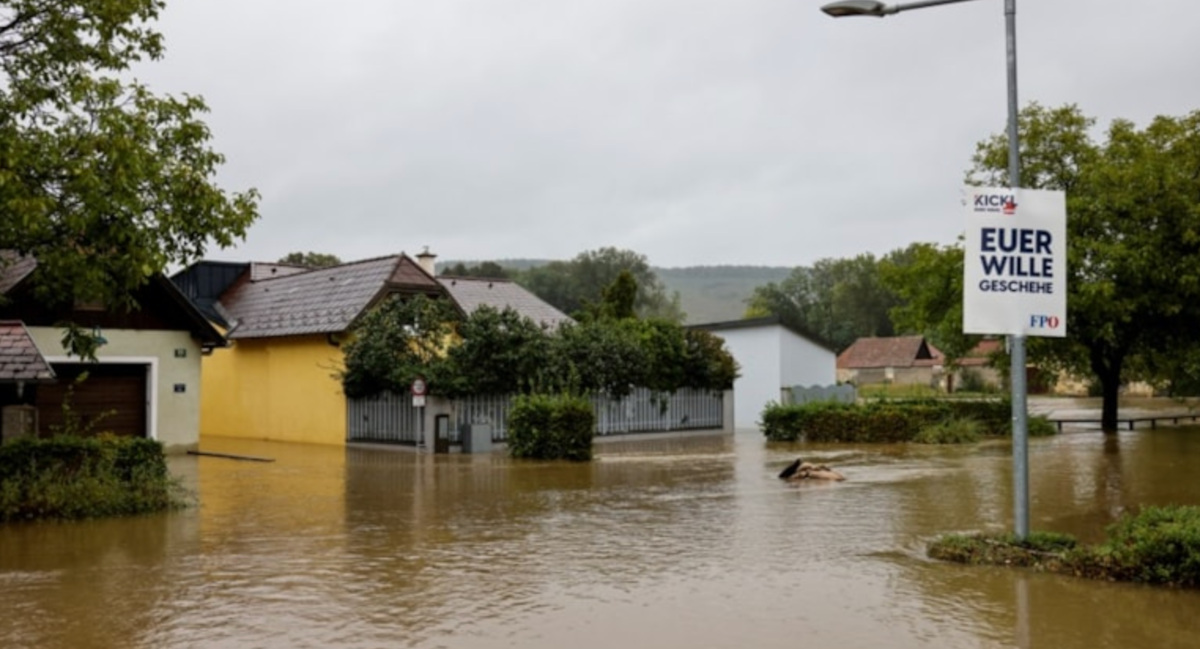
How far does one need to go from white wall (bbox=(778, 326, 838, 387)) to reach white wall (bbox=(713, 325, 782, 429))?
332 millimetres

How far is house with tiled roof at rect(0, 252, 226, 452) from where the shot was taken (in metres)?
23.7

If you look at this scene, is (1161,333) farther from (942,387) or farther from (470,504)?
(942,387)

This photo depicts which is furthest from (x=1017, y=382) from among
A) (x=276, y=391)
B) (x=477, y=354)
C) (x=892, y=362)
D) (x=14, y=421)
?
(x=892, y=362)

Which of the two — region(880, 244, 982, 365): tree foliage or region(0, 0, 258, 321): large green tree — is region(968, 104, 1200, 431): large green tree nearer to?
region(880, 244, 982, 365): tree foliage

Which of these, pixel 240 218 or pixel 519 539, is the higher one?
pixel 240 218

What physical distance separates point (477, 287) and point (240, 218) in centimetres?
2526

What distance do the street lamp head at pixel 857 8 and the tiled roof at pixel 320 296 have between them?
20206 mm

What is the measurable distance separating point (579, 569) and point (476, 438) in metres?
16.2

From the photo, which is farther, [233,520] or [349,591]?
[233,520]

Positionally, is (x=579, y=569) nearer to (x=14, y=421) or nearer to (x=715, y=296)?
(x=14, y=421)

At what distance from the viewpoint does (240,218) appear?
14.1 m

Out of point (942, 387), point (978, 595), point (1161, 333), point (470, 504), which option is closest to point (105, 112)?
point (470, 504)

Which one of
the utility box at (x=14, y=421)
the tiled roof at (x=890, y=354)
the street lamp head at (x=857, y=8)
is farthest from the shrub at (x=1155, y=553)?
the tiled roof at (x=890, y=354)

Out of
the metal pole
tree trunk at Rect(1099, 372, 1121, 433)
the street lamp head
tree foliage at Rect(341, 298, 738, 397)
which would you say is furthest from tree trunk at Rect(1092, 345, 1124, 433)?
the street lamp head
